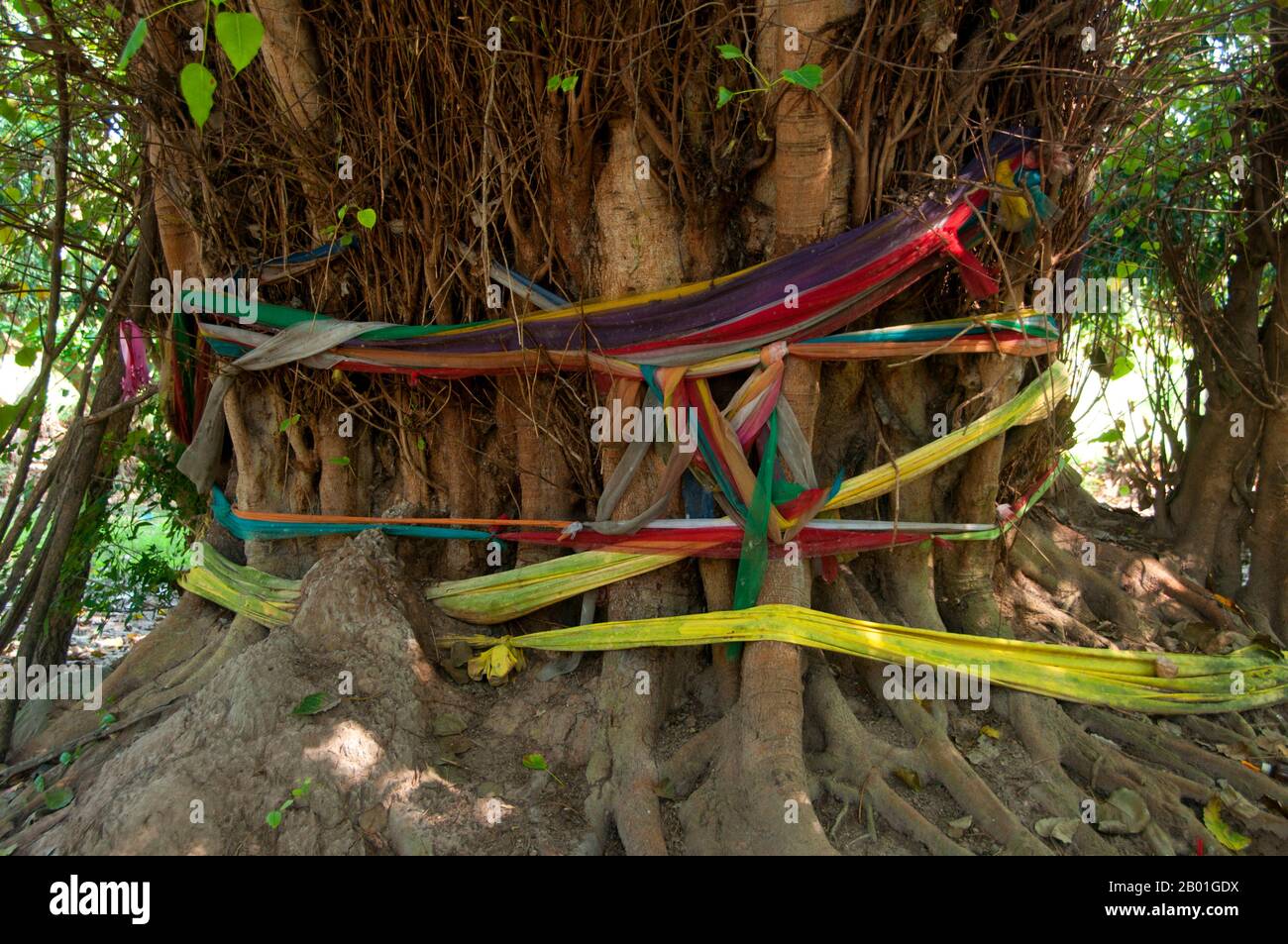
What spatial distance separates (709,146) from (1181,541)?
11.4 ft

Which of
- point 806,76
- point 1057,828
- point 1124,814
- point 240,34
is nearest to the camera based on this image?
point 240,34

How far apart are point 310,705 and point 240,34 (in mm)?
2193

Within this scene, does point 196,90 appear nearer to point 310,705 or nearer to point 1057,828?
point 310,705

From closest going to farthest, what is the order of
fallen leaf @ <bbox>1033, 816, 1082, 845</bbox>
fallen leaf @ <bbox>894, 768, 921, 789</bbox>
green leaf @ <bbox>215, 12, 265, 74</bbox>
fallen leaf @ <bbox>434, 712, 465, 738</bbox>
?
green leaf @ <bbox>215, 12, 265, 74</bbox>, fallen leaf @ <bbox>1033, 816, 1082, 845</bbox>, fallen leaf @ <bbox>894, 768, 921, 789</bbox>, fallen leaf @ <bbox>434, 712, 465, 738</bbox>

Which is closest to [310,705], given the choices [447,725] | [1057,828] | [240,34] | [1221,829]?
[447,725]

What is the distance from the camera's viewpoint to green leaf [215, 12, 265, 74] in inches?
→ 63.4

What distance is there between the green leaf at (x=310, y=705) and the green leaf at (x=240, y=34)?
2.14 m

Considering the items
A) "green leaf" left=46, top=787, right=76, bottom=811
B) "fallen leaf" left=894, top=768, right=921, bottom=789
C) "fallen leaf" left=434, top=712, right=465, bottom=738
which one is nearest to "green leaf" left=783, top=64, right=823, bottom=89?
"fallen leaf" left=894, top=768, right=921, bottom=789

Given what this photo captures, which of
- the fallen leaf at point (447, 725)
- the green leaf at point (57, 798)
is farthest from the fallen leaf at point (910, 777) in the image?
the green leaf at point (57, 798)

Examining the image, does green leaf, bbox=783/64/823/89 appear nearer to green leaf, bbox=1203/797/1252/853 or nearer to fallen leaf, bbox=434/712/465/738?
fallen leaf, bbox=434/712/465/738

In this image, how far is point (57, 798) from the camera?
3246mm

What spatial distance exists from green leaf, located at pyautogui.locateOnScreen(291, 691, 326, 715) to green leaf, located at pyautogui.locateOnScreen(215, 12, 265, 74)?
7.01 feet

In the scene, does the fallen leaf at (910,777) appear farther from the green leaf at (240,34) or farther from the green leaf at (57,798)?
the green leaf at (57,798)
